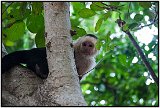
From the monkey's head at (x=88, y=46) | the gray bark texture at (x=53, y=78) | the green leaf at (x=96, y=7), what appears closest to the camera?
the gray bark texture at (x=53, y=78)

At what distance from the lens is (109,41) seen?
2.16 meters

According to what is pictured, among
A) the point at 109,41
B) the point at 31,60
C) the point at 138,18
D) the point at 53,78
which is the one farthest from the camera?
the point at 138,18

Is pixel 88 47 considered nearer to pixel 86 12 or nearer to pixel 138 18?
pixel 138 18

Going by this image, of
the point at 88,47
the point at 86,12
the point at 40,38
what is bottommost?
the point at 88,47

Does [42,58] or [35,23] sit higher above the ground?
[35,23]

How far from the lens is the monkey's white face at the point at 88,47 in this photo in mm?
3000

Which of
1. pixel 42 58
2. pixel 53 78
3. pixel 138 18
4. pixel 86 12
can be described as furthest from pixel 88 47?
pixel 53 78

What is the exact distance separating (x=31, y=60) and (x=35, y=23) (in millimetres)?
256

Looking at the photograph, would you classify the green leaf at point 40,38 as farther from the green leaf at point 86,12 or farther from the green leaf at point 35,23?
the green leaf at point 86,12

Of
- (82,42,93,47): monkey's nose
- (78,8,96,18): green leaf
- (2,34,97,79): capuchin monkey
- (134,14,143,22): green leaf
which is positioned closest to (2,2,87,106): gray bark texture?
(2,34,97,79): capuchin monkey

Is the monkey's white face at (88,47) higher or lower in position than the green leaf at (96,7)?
lower

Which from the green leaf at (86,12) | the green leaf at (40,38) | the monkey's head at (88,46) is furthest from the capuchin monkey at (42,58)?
the green leaf at (86,12)

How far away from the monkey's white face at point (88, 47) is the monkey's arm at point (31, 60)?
0.53 m

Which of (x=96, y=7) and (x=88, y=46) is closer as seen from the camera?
(x=96, y=7)
